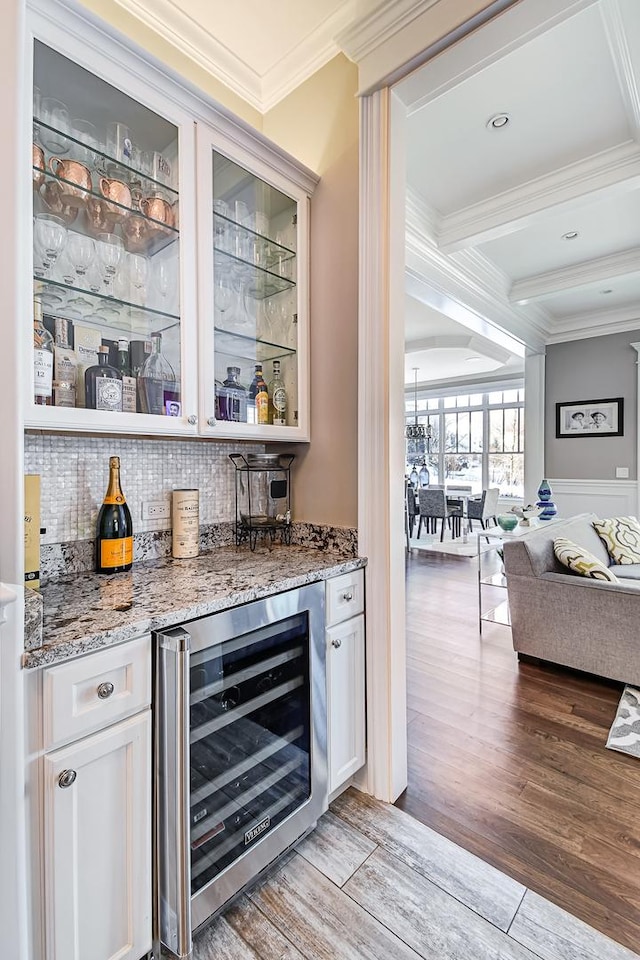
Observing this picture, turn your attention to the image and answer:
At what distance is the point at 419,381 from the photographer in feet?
31.8

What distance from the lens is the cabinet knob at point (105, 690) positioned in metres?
1.00

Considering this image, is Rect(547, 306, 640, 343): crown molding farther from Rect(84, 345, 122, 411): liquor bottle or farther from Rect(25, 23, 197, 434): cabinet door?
Rect(84, 345, 122, 411): liquor bottle

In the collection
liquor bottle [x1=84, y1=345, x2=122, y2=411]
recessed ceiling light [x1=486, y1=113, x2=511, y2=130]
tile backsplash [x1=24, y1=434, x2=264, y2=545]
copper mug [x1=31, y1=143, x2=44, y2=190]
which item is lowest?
tile backsplash [x1=24, y1=434, x2=264, y2=545]

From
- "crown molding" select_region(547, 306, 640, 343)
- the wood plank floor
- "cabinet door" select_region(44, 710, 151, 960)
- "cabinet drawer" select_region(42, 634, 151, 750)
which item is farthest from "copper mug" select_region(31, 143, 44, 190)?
"crown molding" select_region(547, 306, 640, 343)

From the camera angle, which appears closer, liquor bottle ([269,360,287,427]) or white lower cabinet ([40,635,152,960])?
white lower cabinet ([40,635,152,960])

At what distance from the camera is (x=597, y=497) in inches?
219

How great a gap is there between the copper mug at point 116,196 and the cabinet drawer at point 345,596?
1.36 metres

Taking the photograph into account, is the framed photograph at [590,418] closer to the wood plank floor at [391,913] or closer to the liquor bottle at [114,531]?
the wood plank floor at [391,913]

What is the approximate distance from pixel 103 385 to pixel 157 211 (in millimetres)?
618

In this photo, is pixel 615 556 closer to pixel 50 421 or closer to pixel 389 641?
pixel 389 641

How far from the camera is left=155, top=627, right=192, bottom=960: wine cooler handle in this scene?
1.08 m

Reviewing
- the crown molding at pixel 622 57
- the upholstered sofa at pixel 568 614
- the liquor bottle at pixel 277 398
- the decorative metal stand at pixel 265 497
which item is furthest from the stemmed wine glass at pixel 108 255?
the upholstered sofa at pixel 568 614

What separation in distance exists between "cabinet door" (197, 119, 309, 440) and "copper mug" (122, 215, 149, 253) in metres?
0.18

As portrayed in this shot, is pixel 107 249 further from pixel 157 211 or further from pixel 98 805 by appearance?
pixel 98 805
